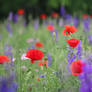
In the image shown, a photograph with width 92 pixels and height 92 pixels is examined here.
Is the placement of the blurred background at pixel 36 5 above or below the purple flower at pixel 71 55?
above

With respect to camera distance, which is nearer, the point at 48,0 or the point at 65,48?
the point at 65,48

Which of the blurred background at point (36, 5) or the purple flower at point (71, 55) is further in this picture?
the blurred background at point (36, 5)

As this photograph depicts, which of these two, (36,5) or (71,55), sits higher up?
(36,5)

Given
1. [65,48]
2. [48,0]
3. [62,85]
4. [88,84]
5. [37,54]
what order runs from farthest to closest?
[48,0]
[65,48]
[37,54]
[62,85]
[88,84]

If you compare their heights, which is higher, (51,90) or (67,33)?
(67,33)

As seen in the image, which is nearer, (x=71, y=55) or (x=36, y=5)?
(x=71, y=55)

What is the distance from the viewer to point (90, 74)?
102 centimetres

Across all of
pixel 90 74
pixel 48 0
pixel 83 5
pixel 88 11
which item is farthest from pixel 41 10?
pixel 90 74

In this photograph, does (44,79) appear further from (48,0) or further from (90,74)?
(48,0)

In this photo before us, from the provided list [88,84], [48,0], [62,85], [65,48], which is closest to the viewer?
[88,84]

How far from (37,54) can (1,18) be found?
728cm

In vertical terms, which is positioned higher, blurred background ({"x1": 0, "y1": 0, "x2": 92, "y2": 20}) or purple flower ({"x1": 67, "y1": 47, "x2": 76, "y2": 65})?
blurred background ({"x1": 0, "y1": 0, "x2": 92, "y2": 20})

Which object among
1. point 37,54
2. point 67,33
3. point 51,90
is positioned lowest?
point 51,90

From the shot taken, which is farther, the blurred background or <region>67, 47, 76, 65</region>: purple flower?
the blurred background
